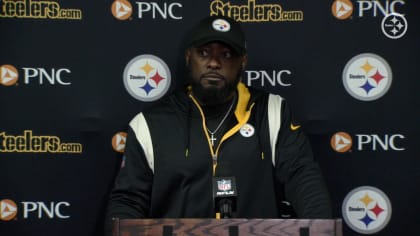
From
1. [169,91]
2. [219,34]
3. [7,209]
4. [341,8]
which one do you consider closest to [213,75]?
[219,34]

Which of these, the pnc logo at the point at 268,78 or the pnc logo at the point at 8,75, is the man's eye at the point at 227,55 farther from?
the pnc logo at the point at 8,75

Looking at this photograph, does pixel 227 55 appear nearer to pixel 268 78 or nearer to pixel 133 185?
pixel 268 78

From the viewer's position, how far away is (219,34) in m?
2.30

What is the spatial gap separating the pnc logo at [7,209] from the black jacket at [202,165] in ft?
2.02

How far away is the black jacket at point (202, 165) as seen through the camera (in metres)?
2.31

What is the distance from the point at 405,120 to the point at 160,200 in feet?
3.65

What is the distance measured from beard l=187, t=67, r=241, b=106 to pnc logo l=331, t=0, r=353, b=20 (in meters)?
0.60

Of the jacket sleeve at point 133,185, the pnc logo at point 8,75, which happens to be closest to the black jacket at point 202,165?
the jacket sleeve at point 133,185

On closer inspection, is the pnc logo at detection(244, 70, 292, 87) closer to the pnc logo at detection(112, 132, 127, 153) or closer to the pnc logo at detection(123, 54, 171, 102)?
the pnc logo at detection(123, 54, 171, 102)

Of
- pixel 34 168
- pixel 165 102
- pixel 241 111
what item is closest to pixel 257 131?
pixel 241 111

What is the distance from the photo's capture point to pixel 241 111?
2400 millimetres

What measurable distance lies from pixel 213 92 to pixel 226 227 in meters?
0.80

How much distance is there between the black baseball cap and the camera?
230cm

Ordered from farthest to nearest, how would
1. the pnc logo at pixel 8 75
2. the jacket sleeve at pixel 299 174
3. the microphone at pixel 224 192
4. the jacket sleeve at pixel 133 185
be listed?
1. the pnc logo at pixel 8 75
2. the jacket sleeve at pixel 133 185
3. the jacket sleeve at pixel 299 174
4. the microphone at pixel 224 192
